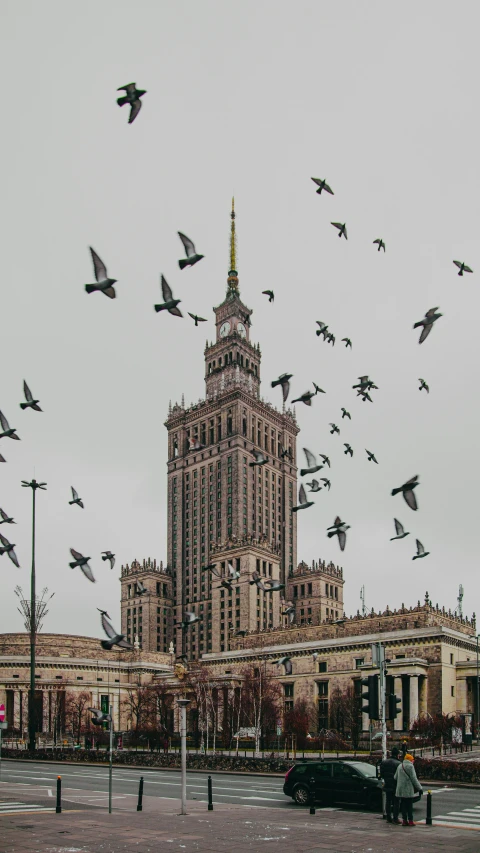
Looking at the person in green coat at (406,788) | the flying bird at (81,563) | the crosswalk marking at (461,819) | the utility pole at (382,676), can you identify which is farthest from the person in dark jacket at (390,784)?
the flying bird at (81,563)

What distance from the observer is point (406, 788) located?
2320cm

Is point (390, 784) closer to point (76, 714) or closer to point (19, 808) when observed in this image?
point (19, 808)

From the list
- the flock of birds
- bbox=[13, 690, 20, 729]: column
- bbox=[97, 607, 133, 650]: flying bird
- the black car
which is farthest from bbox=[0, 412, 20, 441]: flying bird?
bbox=[13, 690, 20, 729]: column

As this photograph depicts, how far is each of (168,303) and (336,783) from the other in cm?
1888

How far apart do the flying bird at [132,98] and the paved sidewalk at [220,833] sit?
16570mm

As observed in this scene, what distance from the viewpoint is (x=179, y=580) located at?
601 feet

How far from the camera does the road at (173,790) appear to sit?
28.1 meters

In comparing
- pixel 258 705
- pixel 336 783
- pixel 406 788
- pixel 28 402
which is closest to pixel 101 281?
pixel 28 402

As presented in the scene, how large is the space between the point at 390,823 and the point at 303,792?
5411 millimetres

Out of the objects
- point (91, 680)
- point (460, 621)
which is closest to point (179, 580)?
point (91, 680)

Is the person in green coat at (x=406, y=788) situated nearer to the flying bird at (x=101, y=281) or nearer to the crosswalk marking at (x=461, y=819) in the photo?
the crosswalk marking at (x=461, y=819)

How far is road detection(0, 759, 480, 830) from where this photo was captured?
2814 cm

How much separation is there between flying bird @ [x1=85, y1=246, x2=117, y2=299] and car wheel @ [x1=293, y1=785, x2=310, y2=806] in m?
20.1

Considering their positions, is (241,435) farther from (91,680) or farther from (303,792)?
(303,792)
